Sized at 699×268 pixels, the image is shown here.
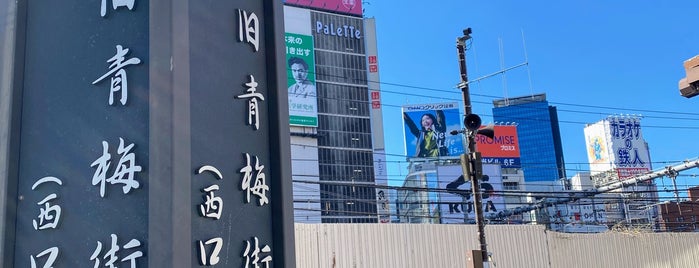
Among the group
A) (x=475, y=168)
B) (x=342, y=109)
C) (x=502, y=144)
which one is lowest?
(x=475, y=168)

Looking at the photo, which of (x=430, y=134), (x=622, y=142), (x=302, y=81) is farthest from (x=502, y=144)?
(x=622, y=142)

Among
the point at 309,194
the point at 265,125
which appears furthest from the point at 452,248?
the point at 309,194

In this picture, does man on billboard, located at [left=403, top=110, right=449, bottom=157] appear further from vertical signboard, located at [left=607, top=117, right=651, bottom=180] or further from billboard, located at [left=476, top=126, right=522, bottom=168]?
vertical signboard, located at [left=607, top=117, right=651, bottom=180]

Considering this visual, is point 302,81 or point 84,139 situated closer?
point 84,139

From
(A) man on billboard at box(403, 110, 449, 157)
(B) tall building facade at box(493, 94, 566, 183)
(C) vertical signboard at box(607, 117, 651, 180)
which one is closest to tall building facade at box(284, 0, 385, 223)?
(A) man on billboard at box(403, 110, 449, 157)

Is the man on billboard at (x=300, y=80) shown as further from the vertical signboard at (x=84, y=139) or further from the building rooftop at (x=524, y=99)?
the vertical signboard at (x=84, y=139)

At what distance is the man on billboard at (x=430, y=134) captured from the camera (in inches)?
3553

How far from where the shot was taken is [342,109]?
98.6m

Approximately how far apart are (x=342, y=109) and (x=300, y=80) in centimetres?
1070

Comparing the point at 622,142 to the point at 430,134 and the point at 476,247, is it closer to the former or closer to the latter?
the point at 430,134

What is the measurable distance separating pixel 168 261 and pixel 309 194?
8268 centimetres

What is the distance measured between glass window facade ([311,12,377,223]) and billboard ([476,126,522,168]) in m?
22.0

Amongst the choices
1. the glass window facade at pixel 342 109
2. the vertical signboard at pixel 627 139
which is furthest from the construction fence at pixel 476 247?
the vertical signboard at pixel 627 139

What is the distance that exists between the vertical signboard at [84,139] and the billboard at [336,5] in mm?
93318
